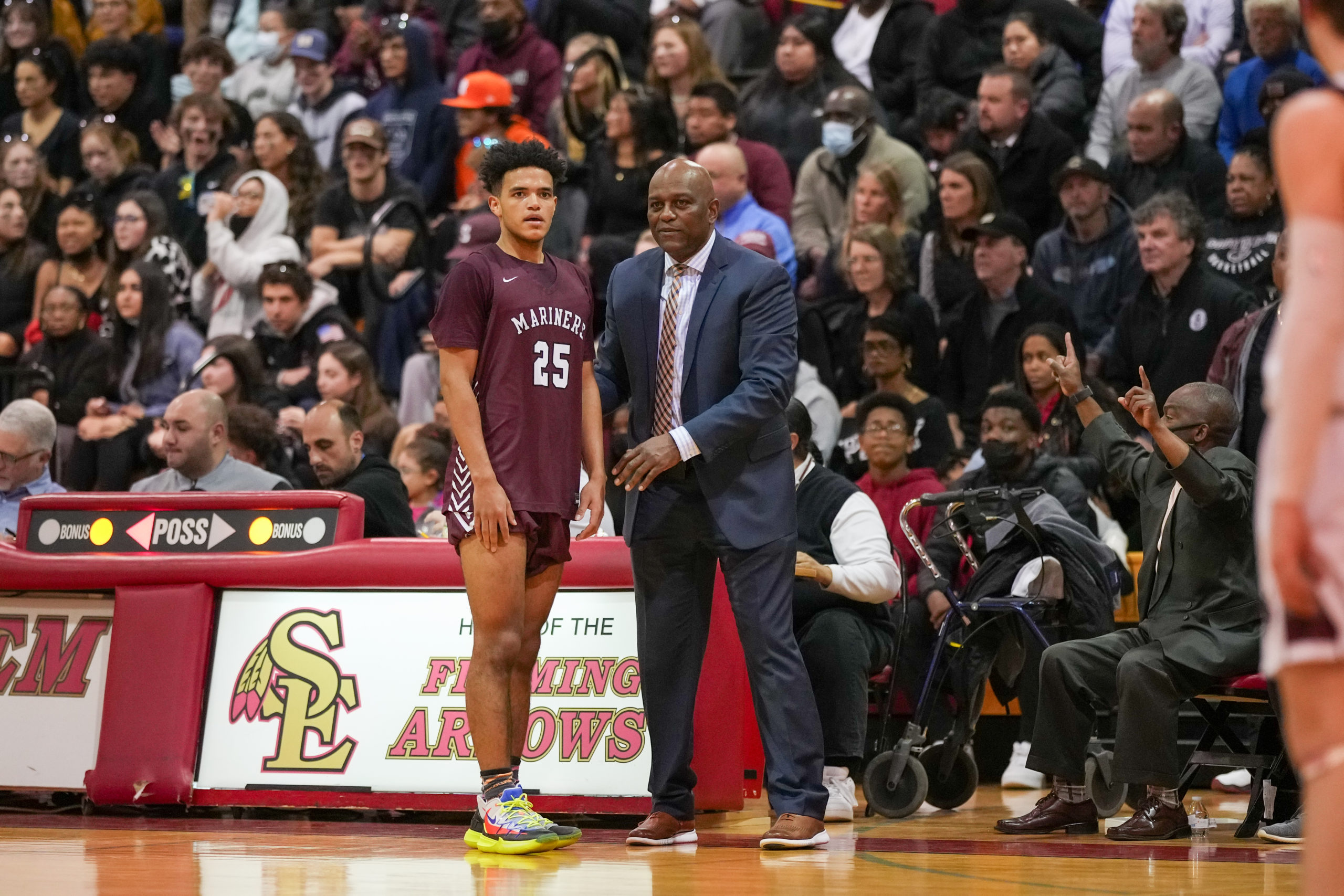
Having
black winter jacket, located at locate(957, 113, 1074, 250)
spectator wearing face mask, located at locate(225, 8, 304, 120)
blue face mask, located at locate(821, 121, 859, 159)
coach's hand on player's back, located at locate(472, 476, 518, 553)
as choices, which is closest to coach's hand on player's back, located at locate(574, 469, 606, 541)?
coach's hand on player's back, located at locate(472, 476, 518, 553)

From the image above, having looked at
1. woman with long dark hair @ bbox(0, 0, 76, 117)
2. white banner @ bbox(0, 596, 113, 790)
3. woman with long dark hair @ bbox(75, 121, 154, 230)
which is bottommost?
white banner @ bbox(0, 596, 113, 790)

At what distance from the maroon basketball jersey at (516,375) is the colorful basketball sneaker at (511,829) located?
2.96 ft

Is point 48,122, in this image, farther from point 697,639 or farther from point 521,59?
point 697,639

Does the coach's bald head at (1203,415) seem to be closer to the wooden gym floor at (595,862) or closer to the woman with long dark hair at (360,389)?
the wooden gym floor at (595,862)

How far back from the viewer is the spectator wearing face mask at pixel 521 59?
12523 millimetres

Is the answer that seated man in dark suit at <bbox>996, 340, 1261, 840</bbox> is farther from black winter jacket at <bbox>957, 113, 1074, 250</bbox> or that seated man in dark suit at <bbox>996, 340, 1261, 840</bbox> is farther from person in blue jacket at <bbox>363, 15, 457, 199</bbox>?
person in blue jacket at <bbox>363, 15, 457, 199</bbox>

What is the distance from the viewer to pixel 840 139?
35.5ft

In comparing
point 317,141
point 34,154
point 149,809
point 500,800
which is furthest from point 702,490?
point 34,154

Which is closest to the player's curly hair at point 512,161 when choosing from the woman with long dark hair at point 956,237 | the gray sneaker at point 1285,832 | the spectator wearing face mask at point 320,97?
the gray sneaker at point 1285,832

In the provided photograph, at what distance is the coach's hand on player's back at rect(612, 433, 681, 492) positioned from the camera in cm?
552

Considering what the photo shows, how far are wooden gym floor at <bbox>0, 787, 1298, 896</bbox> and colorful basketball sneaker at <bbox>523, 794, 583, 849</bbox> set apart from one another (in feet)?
0.11

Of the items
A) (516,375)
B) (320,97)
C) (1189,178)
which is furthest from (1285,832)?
(320,97)

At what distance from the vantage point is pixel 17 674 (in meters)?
6.90

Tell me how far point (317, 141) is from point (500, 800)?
888 centimetres
